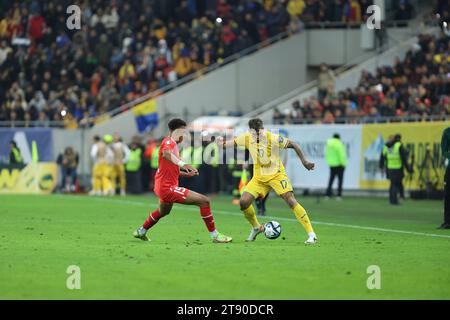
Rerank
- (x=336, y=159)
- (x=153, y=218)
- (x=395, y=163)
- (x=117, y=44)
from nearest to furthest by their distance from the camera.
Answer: (x=153, y=218) < (x=395, y=163) < (x=336, y=159) < (x=117, y=44)

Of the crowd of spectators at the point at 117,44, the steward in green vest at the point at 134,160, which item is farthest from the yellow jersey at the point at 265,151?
the crowd of spectators at the point at 117,44

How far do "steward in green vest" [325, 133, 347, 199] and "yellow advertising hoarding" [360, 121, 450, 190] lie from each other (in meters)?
1.12

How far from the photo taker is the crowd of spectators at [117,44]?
43.3 m

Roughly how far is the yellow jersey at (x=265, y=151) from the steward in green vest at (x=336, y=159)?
1589 centimetres

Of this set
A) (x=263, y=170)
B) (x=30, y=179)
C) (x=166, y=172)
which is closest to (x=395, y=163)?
(x=263, y=170)

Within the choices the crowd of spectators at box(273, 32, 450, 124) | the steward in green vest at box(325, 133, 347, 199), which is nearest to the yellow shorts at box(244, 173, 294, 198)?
the steward in green vest at box(325, 133, 347, 199)

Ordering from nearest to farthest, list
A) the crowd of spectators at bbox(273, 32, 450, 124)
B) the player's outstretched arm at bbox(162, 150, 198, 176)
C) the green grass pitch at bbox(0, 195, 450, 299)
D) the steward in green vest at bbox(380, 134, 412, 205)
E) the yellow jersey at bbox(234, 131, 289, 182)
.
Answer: the green grass pitch at bbox(0, 195, 450, 299)
the player's outstretched arm at bbox(162, 150, 198, 176)
the yellow jersey at bbox(234, 131, 289, 182)
the steward in green vest at bbox(380, 134, 412, 205)
the crowd of spectators at bbox(273, 32, 450, 124)

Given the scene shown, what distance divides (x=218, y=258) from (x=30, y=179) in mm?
23470

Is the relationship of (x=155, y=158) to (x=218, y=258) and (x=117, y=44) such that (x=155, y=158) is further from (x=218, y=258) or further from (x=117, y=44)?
(x=218, y=258)

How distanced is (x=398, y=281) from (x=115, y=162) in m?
25.8

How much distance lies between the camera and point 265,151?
18906 millimetres

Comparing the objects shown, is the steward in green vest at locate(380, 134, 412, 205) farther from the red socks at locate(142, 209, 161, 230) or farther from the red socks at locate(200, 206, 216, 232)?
the red socks at locate(142, 209, 161, 230)

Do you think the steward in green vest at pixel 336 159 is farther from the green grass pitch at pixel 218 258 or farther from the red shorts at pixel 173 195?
the red shorts at pixel 173 195

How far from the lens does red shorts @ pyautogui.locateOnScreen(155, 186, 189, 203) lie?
1836 centimetres
